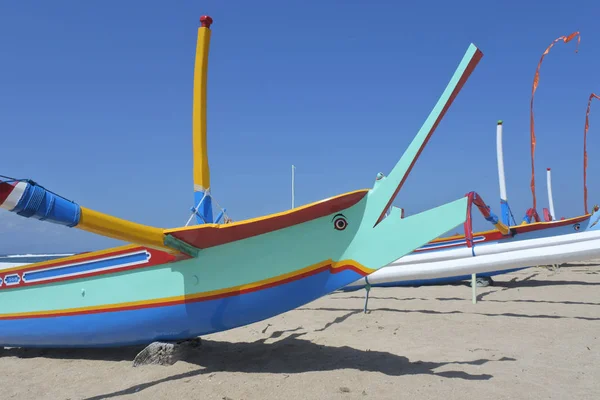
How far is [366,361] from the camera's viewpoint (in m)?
4.24

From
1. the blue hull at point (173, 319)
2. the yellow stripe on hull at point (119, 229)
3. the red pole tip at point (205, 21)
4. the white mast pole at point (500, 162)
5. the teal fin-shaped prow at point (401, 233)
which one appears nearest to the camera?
the yellow stripe on hull at point (119, 229)

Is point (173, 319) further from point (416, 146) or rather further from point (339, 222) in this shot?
point (416, 146)

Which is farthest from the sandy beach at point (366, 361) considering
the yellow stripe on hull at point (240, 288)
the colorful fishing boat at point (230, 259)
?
the yellow stripe on hull at point (240, 288)

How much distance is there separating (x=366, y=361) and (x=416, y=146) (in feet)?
7.05

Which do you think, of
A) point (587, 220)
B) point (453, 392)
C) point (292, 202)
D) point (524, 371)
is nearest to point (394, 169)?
point (453, 392)

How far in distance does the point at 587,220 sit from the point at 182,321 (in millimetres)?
13824

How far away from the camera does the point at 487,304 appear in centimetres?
725

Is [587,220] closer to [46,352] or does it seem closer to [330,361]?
[330,361]

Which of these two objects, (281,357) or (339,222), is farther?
(281,357)

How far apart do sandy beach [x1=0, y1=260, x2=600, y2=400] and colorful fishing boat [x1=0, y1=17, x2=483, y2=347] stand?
1.64 feet

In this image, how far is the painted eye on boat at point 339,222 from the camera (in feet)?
12.3

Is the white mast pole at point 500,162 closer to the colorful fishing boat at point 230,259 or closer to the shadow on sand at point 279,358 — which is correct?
the shadow on sand at point 279,358

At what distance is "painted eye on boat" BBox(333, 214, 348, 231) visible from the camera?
3.74 metres

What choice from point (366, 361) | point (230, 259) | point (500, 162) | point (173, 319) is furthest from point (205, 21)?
point (500, 162)
